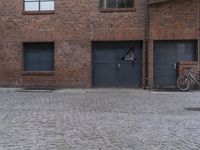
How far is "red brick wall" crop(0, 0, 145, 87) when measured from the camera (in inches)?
907

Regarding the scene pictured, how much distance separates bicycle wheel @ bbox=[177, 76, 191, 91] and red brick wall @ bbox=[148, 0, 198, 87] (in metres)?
1.61

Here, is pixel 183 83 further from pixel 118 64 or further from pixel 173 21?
pixel 118 64

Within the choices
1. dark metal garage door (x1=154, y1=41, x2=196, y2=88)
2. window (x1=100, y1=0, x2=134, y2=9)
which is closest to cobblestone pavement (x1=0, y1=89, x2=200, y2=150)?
dark metal garage door (x1=154, y1=41, x2=196, y2=88)

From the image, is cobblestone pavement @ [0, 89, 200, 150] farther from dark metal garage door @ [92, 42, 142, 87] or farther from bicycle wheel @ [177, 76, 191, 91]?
dark metal garage door @ [92, 42, 142, 87]

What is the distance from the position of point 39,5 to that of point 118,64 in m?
5.07

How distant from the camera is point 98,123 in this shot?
11516 millimetres

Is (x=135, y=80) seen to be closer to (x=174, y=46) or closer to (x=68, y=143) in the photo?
(x=174, y=46)

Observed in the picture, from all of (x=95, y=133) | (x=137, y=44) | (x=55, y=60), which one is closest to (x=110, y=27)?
(x=137, y=44)

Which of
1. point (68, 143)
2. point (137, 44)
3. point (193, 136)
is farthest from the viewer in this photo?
point (137, 44)

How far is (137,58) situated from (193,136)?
13722 millimetres

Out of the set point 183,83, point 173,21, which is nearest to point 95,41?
point 173,21

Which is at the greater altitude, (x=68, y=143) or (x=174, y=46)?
(x=174, y=46)

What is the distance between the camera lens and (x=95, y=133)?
10.1 m

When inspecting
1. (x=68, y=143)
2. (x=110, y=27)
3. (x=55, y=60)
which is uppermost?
(x=110, y=27)
